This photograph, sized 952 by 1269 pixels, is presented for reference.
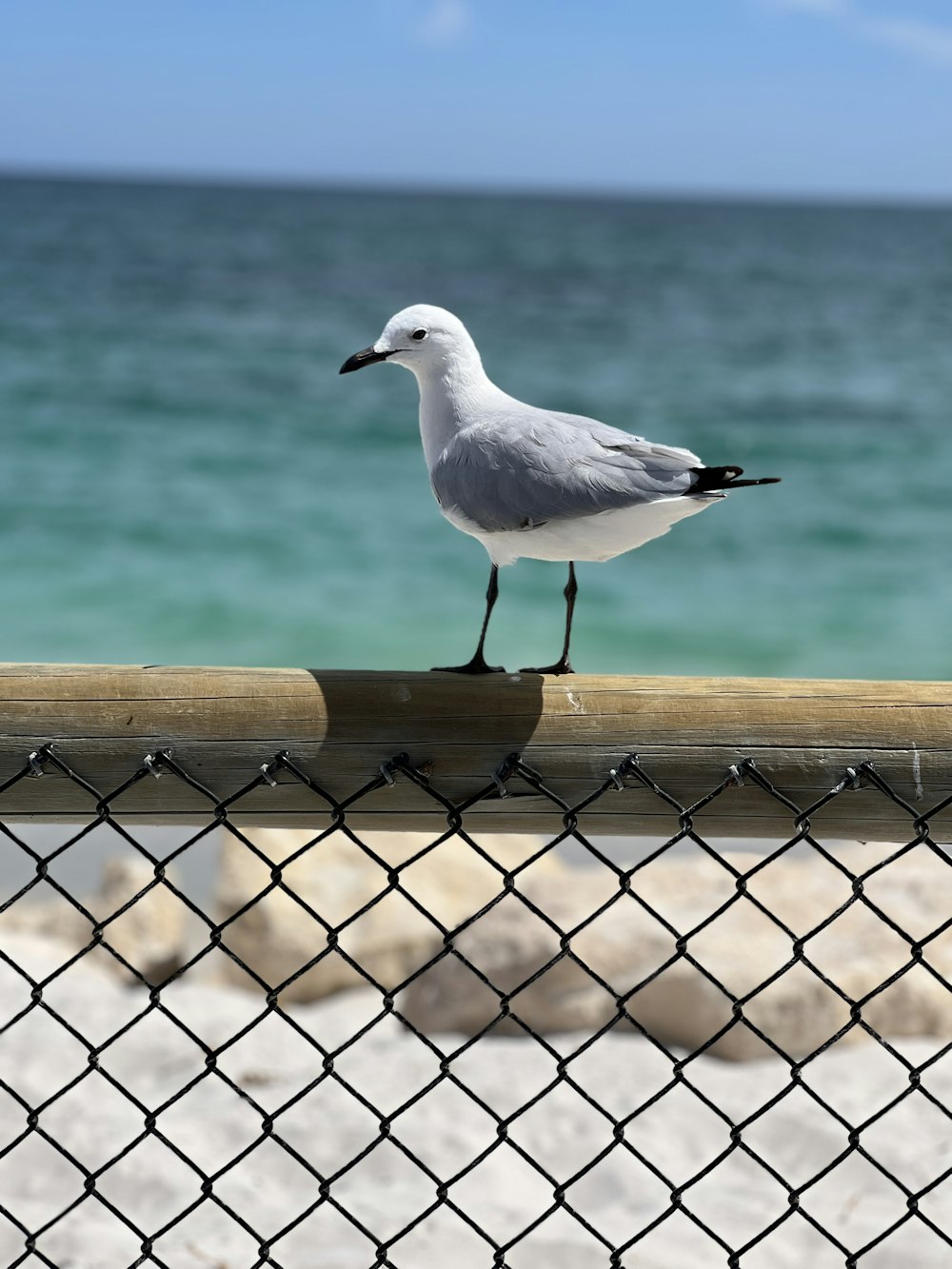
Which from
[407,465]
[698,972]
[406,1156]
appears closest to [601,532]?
[406,1156]

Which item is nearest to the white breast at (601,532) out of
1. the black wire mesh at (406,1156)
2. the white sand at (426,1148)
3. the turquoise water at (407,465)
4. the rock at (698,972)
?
the black wire mesh at (406,1156)

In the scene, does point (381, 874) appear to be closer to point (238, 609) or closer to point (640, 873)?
point (640, 873)

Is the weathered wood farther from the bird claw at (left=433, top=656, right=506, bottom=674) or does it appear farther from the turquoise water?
the turquoise water

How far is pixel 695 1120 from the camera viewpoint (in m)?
3.45

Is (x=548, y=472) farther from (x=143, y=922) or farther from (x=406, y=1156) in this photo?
(x=143, y=922)

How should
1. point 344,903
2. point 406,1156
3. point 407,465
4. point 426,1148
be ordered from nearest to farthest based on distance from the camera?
point 406,1156
point 426,1148
point 344,903
point 407,465

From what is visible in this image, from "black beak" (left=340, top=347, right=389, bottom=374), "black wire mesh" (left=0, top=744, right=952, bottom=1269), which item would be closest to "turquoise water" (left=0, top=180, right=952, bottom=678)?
"black wire mesh" (left=0, top=744, right=952, bottom=1269)

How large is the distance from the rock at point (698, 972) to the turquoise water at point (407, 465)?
4.48 m

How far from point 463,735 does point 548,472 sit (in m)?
0.43

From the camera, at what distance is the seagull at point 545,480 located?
175cm

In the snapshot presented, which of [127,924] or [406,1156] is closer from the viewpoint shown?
[406,1156]

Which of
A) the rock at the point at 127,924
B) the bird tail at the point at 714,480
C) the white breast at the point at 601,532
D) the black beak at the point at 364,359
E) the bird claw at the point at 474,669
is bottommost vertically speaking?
the rock at the point at 127,924

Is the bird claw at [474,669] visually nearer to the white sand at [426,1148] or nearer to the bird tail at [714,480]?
the bird tail at [714,480]

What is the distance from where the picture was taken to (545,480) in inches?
70.0
